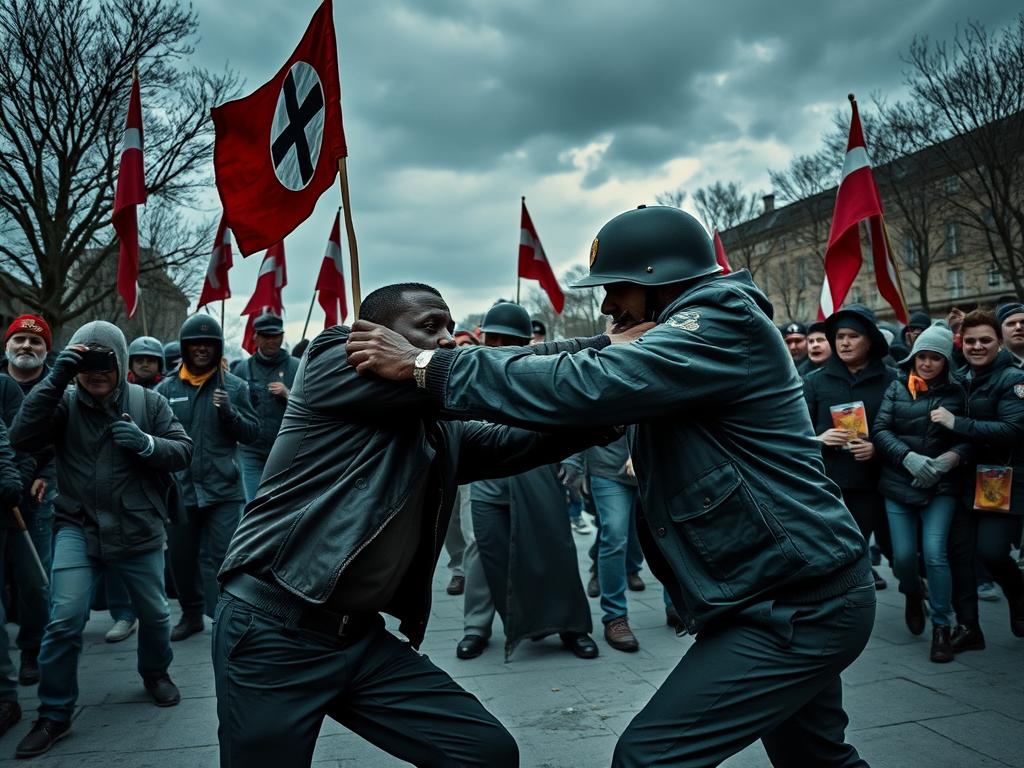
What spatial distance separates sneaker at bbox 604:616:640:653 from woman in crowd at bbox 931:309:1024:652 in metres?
2.01

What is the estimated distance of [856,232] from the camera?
7332 millimetres

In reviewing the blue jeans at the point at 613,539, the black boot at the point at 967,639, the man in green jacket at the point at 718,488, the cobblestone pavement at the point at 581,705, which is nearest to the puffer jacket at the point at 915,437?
the black boot at the point at 967,639

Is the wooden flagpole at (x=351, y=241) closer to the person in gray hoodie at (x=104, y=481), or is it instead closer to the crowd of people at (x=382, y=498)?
the crowd of people at (x=382, y=498)

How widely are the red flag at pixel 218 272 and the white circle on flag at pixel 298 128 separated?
14.9ft

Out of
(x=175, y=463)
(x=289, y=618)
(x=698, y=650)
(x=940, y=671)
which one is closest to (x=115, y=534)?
(x=175, y=463)

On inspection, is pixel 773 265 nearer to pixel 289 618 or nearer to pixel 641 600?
pixel 641 600

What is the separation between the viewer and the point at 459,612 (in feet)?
22.8

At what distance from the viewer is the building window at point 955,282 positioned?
41.1 m

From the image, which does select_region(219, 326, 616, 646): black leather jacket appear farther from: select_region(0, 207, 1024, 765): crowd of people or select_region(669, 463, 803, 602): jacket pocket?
select_region(669, 463, 803, 602): jacket pocket

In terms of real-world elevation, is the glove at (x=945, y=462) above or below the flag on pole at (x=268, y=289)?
below

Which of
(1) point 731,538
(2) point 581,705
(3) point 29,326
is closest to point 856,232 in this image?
(2) point 581,705

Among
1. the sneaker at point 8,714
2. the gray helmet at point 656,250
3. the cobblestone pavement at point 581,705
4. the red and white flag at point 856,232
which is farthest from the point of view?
the red and white flag at point 856,232

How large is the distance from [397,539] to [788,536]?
1.08 metres

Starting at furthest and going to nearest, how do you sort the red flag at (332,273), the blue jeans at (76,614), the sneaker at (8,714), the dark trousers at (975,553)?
the red flag at (332,273) → the dark trousers at (975,553) → the sneaker at (8,714) → the blue jeans at (76,614)
